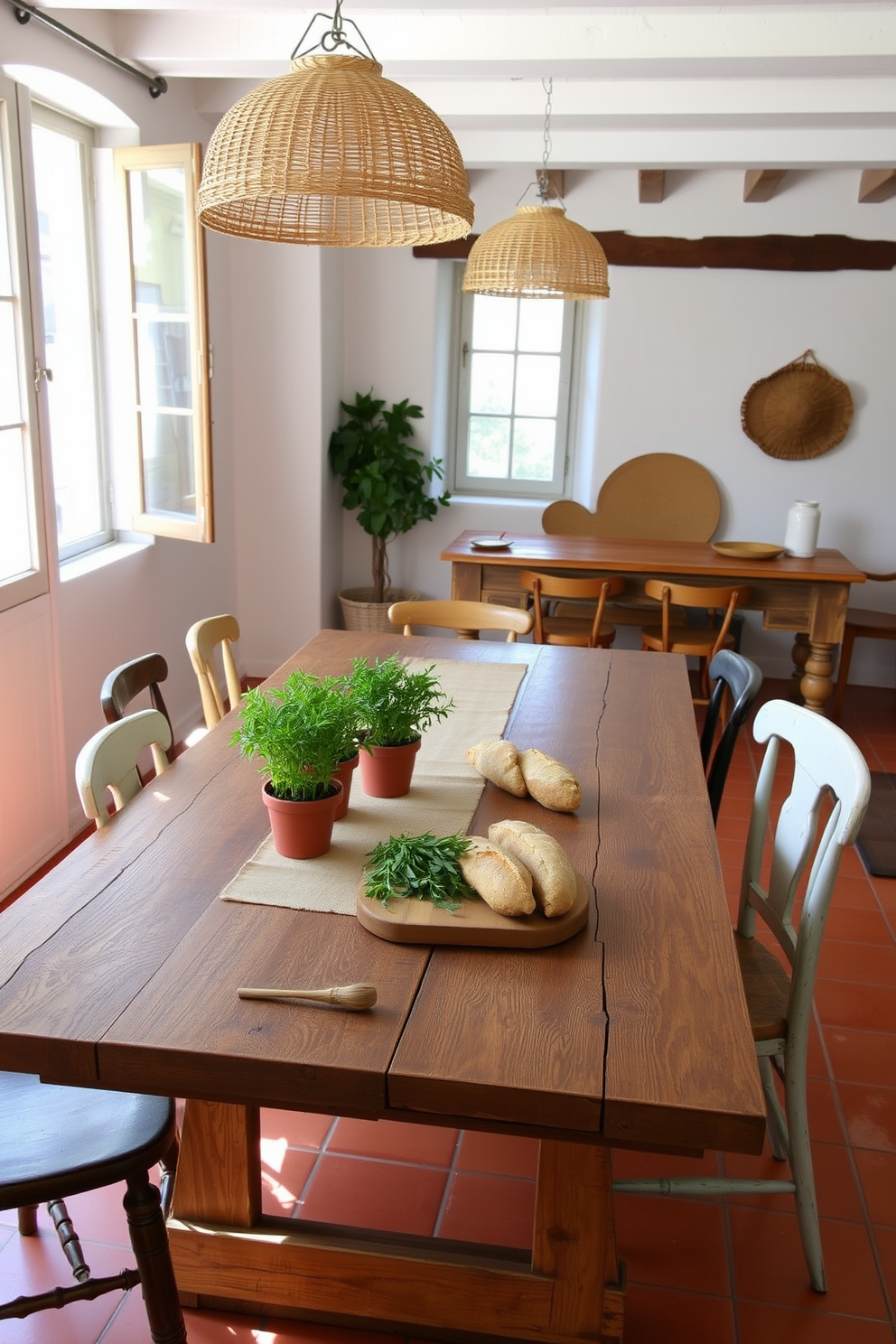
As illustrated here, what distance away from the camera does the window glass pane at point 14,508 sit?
341 cm

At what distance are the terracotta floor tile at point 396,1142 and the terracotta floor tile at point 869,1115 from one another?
0.90 meters

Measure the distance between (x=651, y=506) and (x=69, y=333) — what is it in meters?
3.22

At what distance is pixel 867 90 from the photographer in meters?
4.19

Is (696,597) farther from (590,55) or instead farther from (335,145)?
(335,145)

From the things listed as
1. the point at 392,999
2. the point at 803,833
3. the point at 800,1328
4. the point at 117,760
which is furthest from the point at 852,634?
the point at 392,999

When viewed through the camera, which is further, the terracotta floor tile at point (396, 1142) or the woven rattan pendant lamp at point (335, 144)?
the terracotta floor tile at point (396, 1142)

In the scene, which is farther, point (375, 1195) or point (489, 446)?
point (489, 446)

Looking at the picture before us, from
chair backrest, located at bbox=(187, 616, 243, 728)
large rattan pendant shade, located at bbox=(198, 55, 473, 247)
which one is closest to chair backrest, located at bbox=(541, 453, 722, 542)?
→ chair backrest, located at bbox=(187, 616, 243, 728)

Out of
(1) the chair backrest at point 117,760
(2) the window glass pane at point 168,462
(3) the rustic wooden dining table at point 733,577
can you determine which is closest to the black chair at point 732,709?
(1) the chair backrest at point 117,760

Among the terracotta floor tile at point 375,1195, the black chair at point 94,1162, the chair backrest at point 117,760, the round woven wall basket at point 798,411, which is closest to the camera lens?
the black chair at point 94,1162

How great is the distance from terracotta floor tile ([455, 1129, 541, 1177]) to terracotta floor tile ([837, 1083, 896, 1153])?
2.40 ft

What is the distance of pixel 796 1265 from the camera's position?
2105mm

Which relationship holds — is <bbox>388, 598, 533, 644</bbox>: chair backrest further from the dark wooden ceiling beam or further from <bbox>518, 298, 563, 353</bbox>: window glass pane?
<bbox>518, 298, 563, 353</bbox>: window glass pane

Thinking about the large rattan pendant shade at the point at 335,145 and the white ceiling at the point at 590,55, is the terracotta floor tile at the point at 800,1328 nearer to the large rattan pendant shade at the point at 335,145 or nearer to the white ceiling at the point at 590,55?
the large rattan pendant shade at the point at 335,145
